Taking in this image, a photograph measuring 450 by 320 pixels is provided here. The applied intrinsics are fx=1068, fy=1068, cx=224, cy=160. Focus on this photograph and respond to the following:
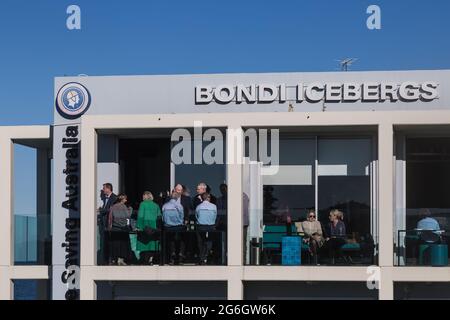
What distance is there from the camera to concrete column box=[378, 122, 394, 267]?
773 inches

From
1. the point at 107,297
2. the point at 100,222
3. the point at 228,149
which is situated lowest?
the point at 107,297

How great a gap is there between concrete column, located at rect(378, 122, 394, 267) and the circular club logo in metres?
6.14

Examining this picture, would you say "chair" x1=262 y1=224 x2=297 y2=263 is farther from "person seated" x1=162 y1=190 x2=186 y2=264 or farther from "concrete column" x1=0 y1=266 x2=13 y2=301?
"concrete column" x1=0 y1=266 x2=13 y2=301

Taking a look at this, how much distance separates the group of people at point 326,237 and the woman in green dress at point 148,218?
110 inches

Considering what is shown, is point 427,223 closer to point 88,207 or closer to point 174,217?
point 174,217

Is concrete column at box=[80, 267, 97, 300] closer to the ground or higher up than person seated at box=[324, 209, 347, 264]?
closer to the ground

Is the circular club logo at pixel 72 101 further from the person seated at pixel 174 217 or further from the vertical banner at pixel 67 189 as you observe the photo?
the person seated at pixel 174 217

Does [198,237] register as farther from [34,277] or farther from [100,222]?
[34,277]

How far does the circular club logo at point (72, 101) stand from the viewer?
21.8m

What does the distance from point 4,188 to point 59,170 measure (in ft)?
4.58

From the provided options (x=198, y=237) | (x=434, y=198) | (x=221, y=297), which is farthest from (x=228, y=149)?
(x=434, y=198)

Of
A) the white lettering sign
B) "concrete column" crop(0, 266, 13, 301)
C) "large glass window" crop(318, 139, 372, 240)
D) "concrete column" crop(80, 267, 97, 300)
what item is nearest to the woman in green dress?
"concrete column" crop(80, 267, 97, 300)

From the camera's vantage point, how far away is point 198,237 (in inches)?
783

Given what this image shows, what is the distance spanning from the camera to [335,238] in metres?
19.9
